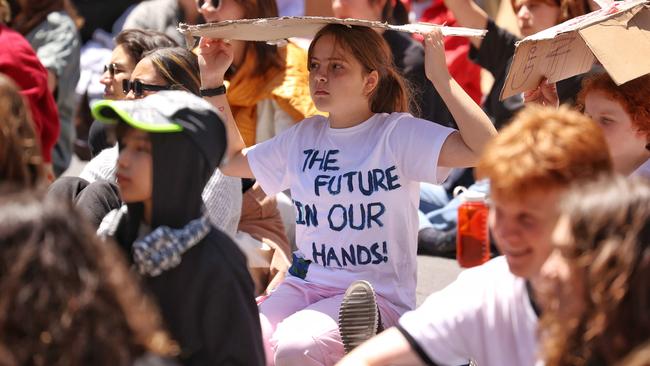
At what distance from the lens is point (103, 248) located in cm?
214

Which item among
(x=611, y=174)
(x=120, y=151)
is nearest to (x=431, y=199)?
(x=120, y=151)

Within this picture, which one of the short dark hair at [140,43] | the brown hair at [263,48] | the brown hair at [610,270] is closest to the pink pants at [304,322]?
the short dark hair at [140,43]

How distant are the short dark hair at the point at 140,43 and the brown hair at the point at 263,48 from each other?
2.00 feet

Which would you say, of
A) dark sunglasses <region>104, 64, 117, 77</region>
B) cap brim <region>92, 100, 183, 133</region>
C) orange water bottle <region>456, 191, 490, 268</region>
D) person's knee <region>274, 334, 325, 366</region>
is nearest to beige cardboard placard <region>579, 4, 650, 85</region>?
person's knee <region>274, 334, 325, 366</region>

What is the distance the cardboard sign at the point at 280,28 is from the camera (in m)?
3.72

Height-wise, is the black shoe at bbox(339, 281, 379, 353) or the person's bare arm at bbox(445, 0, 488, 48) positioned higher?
the person's bare arm at bbox(445, 0, 488, 48)

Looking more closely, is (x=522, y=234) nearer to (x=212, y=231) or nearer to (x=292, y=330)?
(x=212, y=231)

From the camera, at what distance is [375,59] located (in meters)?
4.09

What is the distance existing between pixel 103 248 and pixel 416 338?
2.75 ft

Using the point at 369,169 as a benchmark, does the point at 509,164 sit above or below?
Answer: above

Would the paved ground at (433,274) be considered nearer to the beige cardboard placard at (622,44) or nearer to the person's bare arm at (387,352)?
the beige cardboard placard at (622,44)

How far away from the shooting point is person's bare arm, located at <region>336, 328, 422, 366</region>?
2.63 meters

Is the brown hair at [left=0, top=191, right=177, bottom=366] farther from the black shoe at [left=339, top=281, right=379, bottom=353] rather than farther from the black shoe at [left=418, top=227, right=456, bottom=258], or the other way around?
the black shoe at [left=418, top=227, right=456, bottom=258]

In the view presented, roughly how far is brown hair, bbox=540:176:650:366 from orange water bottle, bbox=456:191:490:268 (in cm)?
369
